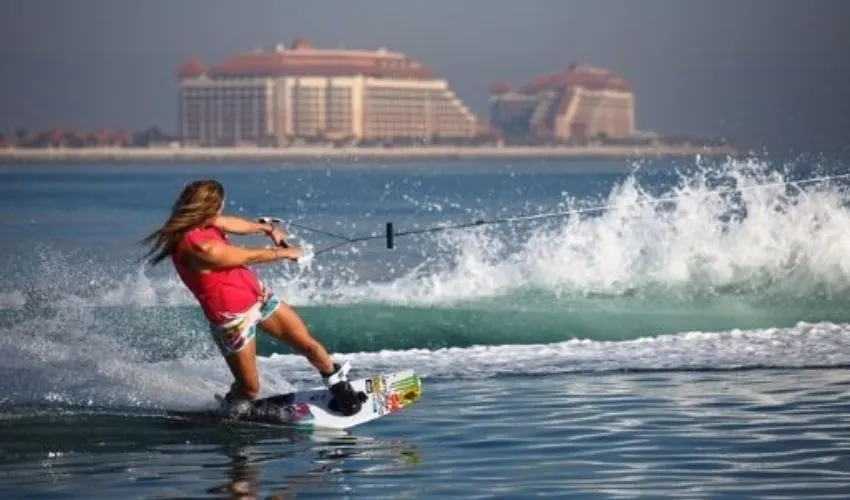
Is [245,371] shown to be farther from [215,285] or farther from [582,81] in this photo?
[582,81]

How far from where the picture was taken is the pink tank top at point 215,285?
10.5 metres

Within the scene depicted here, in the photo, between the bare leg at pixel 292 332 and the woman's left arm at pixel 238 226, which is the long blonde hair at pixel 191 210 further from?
the bare leg at pixel 292 332

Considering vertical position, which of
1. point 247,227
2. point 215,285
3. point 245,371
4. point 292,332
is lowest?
point 245,371

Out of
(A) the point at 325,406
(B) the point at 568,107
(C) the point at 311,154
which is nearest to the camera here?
(A) the point at 325,406

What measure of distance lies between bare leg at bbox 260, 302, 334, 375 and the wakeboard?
263 millimetres

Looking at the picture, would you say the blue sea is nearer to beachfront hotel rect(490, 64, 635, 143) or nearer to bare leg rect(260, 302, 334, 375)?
bare leg rect(260, 302, 334, 375)

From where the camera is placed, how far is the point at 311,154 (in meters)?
146

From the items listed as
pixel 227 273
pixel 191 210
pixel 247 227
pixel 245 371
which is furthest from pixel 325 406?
pixel 191 210

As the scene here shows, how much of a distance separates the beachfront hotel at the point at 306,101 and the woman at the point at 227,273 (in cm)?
16025

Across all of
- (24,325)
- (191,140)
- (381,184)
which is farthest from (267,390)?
(191,140)

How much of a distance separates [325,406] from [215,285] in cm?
93

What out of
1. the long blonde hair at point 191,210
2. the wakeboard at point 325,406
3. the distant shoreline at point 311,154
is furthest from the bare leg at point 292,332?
the distant shoreline at point 311,154

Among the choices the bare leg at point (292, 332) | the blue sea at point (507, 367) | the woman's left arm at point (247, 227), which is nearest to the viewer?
the blue sea at point (507, 367)

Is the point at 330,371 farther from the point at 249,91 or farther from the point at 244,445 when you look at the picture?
the point at 249,91
